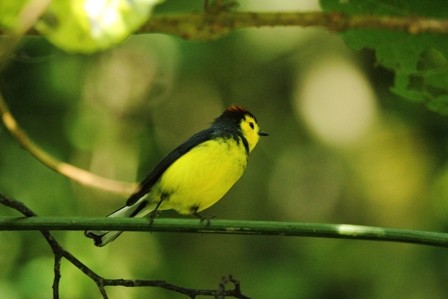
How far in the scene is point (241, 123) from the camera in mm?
4152

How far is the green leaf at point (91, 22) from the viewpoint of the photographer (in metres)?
1.49

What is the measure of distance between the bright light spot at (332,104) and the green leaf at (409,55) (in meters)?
5.35

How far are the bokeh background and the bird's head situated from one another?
153 centimetres

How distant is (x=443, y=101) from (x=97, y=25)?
114 centimetres

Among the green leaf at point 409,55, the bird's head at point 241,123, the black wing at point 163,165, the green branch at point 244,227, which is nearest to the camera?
the green branch at point 244,227

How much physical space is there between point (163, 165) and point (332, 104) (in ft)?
14.2

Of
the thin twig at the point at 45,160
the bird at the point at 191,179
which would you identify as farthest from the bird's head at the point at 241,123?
the thin twig at the point at 45,160

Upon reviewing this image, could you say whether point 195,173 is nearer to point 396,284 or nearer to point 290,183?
point 396,284

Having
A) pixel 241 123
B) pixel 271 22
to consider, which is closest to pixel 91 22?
pixel 271 22

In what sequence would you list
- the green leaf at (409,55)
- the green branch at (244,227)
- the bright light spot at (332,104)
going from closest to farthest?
the green branch at (244,227) < the green leaf at (409,55) < the bright light spot at (332,104)

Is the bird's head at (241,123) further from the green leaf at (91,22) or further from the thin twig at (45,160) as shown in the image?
the green leaf at (91,22)

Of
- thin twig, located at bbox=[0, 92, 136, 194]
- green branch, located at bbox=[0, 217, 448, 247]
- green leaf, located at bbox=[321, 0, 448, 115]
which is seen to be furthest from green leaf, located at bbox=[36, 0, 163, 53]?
green leaf, located at bbox=[321, 0, 448, 115]

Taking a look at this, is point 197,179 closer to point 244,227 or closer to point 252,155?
point 244,227

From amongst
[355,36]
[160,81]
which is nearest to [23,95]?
[160,81]
